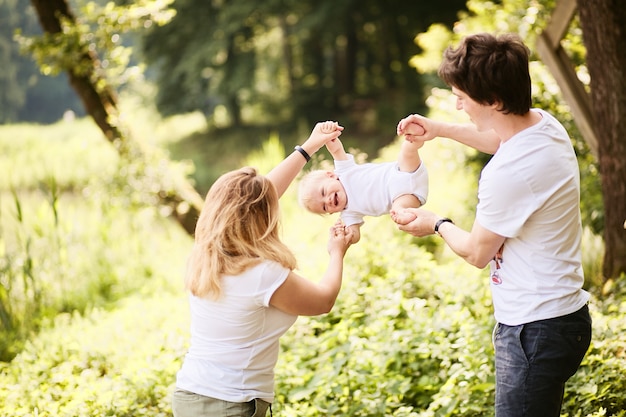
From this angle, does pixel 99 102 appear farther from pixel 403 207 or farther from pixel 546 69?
pixel 403 207

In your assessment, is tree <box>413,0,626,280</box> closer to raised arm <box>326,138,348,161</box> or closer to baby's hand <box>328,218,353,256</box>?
raised arm <box>326,138,348,161</box>

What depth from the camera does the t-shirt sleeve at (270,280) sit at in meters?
2.27

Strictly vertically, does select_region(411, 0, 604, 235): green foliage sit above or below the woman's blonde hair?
below

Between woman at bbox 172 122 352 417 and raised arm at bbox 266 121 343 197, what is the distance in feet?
1.34

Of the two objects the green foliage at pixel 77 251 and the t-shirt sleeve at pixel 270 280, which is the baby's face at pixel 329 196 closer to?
the t-shirt sleeve at pixel 270 280

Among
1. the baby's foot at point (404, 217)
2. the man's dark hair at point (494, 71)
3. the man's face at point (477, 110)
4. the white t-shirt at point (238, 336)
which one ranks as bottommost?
the white t-shirt at point (238, 336)

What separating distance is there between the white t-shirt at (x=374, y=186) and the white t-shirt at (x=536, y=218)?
2.23ft

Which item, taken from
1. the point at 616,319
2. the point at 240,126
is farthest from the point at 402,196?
the point at 240,126

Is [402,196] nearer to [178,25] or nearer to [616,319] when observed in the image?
[616,319]

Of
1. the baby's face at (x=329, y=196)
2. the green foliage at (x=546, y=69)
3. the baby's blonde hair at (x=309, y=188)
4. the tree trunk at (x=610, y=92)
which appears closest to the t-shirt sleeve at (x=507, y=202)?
the baby's face at (x=329, y=196)

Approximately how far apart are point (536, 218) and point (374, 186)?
36.8 inches

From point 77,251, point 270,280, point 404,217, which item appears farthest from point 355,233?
point 77,251

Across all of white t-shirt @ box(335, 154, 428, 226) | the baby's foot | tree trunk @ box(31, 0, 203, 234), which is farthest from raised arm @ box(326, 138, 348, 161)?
tree trunk @ box(31, 0, 203, 234)

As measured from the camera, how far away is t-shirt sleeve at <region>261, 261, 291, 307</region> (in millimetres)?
2270
